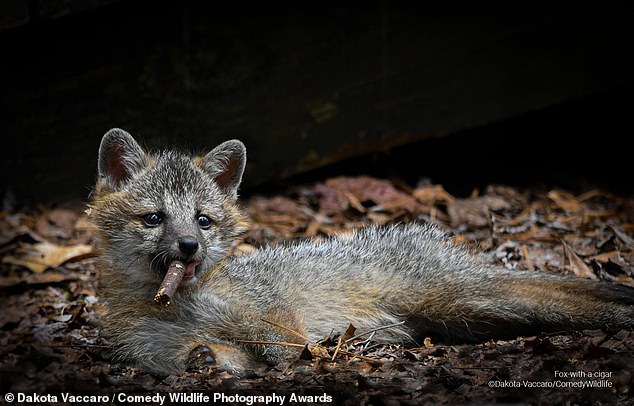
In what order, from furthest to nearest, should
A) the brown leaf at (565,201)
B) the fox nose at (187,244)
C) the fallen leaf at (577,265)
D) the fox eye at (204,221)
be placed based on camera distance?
the brown leaf at (565,201), the fallen leaf at (577,265), the fox eye at (204,221), the fox nose at (187,244)

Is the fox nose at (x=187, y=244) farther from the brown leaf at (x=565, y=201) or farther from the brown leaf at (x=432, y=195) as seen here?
the brown leaf at (x=565, y=201)

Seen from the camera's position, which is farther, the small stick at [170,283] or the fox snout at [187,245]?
the fox snout at [187,245]

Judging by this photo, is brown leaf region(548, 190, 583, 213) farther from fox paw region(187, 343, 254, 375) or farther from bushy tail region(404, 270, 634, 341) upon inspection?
fox paw region(187, 343, 254, 375)

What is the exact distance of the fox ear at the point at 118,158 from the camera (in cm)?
615

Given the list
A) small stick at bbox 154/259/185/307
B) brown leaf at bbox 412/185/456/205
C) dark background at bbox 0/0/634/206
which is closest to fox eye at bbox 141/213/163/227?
small stick at bbox 154/259/185/307

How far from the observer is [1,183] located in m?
8.57

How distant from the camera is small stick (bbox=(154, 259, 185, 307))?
545 centimetres

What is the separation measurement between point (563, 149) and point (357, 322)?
17.9 feet

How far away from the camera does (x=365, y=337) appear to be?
6207 mm

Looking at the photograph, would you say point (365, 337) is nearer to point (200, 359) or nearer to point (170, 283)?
point (200, 359)

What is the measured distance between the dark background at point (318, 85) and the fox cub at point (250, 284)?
72.0 inches

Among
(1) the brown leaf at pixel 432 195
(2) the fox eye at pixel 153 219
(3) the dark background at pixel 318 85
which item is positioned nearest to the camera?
(2) the fox eye at pixel 153 219

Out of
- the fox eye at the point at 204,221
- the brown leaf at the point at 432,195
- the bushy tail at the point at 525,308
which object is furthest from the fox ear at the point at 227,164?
the brown leaf at the point at 432,195

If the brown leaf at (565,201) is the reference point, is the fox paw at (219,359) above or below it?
below
